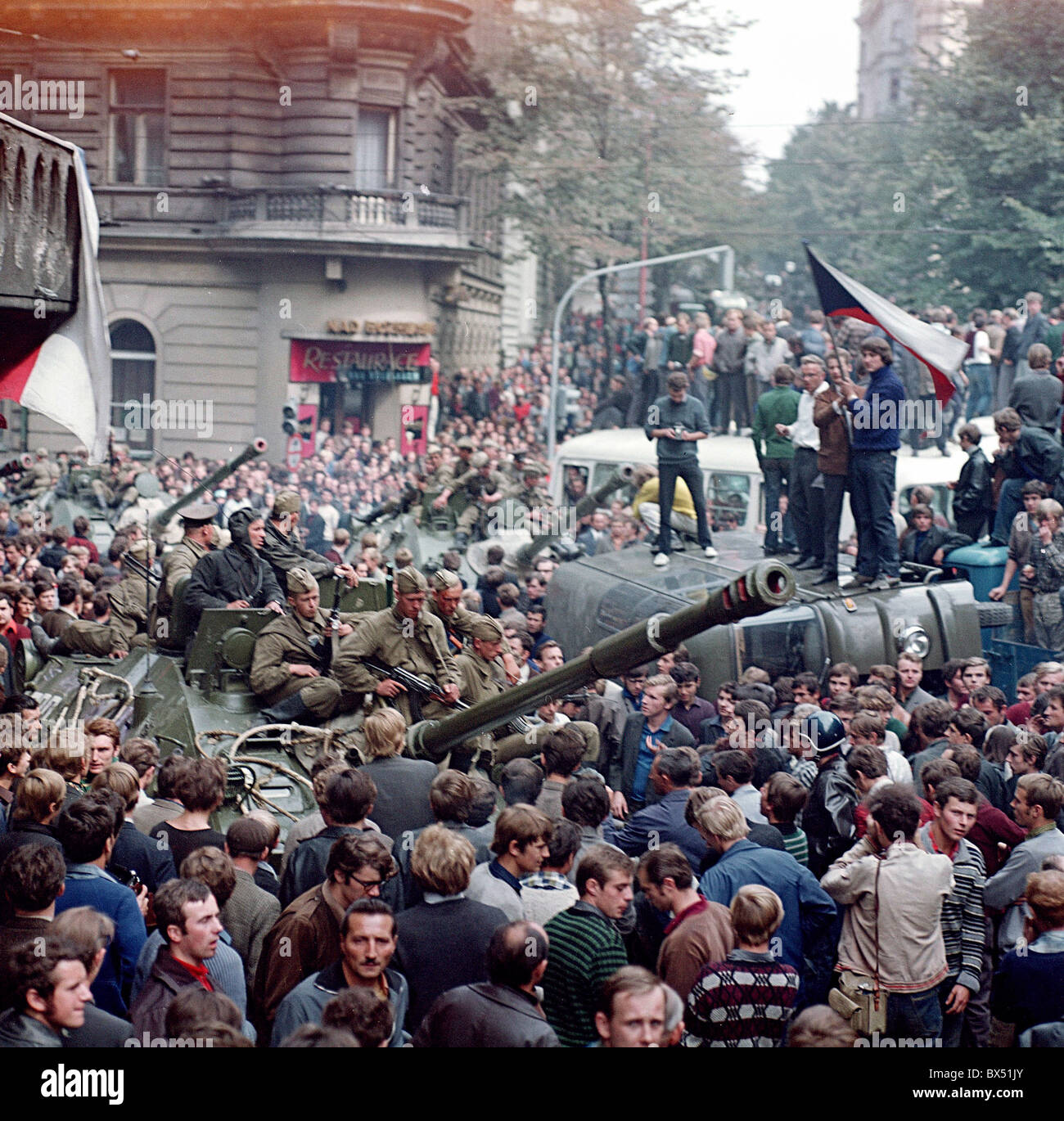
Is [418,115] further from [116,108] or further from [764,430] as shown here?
[764,430]

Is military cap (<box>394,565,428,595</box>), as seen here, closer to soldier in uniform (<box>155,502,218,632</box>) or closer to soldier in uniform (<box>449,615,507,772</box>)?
soldier in uniform (<box>449,615,507,772</box>)

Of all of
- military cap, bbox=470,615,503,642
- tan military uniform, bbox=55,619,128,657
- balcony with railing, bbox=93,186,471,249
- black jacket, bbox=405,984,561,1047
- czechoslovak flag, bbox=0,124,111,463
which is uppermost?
balcony with railing, bbox=93,186,471,249

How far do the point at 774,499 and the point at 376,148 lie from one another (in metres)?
20.6

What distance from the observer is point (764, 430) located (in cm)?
1354

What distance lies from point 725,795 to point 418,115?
27944 mm

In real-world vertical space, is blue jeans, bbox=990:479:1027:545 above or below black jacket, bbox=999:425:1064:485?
below

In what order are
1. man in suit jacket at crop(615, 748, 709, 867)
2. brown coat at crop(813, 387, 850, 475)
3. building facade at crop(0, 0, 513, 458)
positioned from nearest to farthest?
man in suit jacket at crop(615, 748, 709, 867)
brown coat at crop(813, 387, 850, 475)
building facade at crop(0, 0, 513, 458)

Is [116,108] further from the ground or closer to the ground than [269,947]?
further from the ground

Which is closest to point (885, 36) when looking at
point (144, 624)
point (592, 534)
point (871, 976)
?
point (592, 534)

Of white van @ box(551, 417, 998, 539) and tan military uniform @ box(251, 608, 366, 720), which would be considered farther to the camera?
white van @ box(551, 417, 998, 539)

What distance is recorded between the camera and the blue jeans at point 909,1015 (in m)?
6.54

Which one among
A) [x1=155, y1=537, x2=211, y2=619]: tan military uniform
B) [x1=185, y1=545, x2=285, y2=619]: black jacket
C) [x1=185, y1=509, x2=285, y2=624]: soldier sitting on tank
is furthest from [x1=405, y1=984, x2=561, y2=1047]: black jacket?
[x1=155, y1=537, x2=211, y2=619]: tan military uniform

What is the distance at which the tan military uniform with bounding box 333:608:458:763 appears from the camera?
9.34 m

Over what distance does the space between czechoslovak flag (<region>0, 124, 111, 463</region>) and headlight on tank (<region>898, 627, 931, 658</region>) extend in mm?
6344
